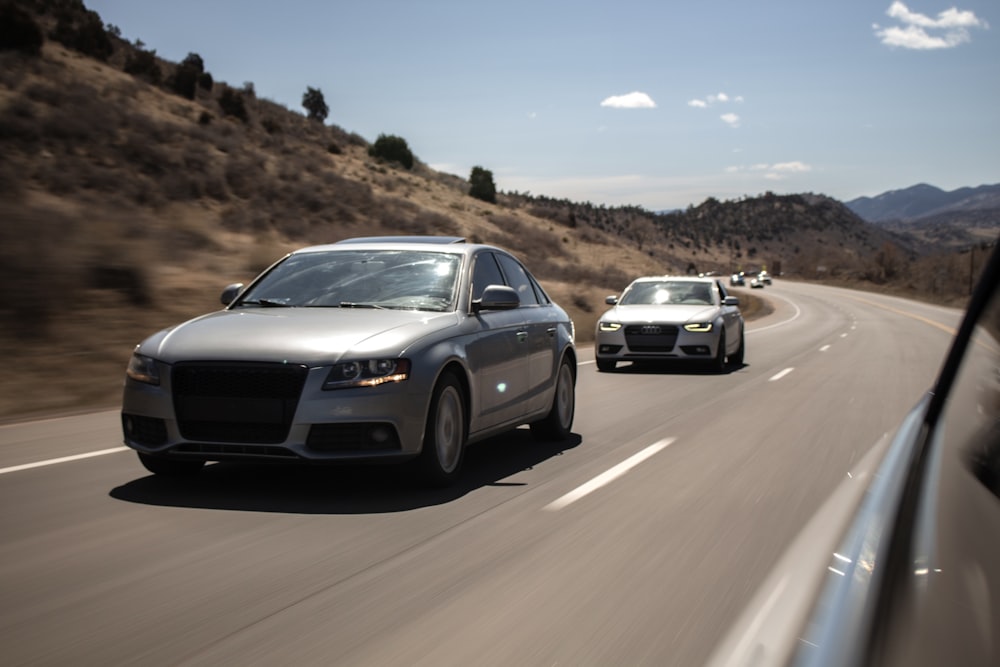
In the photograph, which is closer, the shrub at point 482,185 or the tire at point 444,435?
the tire at point 444,435

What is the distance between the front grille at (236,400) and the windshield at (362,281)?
4.18 feet

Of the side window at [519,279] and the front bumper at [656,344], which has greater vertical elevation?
the side window at [519,279]

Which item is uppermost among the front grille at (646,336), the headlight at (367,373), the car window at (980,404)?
the car window at (980,404)

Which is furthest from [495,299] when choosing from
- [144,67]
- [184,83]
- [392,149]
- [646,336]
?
[392,149]

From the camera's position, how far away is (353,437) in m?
6.43

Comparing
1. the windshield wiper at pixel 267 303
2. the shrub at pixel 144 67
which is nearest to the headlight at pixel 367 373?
the windshield wiper at pixel 267 303

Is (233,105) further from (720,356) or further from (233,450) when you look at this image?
(233,450)

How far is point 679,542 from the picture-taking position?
5914 millimetres

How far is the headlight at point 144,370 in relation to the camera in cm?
666

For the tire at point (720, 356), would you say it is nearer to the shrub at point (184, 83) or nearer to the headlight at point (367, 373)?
the headlight at point (367, 373)

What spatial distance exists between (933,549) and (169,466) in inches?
236

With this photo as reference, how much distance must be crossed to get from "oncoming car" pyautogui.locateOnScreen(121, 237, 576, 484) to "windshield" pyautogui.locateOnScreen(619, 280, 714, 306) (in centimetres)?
1094

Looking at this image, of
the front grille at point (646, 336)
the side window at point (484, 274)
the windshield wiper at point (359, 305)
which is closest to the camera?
the windshield wiper at point (359, 305)

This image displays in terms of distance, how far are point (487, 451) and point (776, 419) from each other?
3.93 meters
